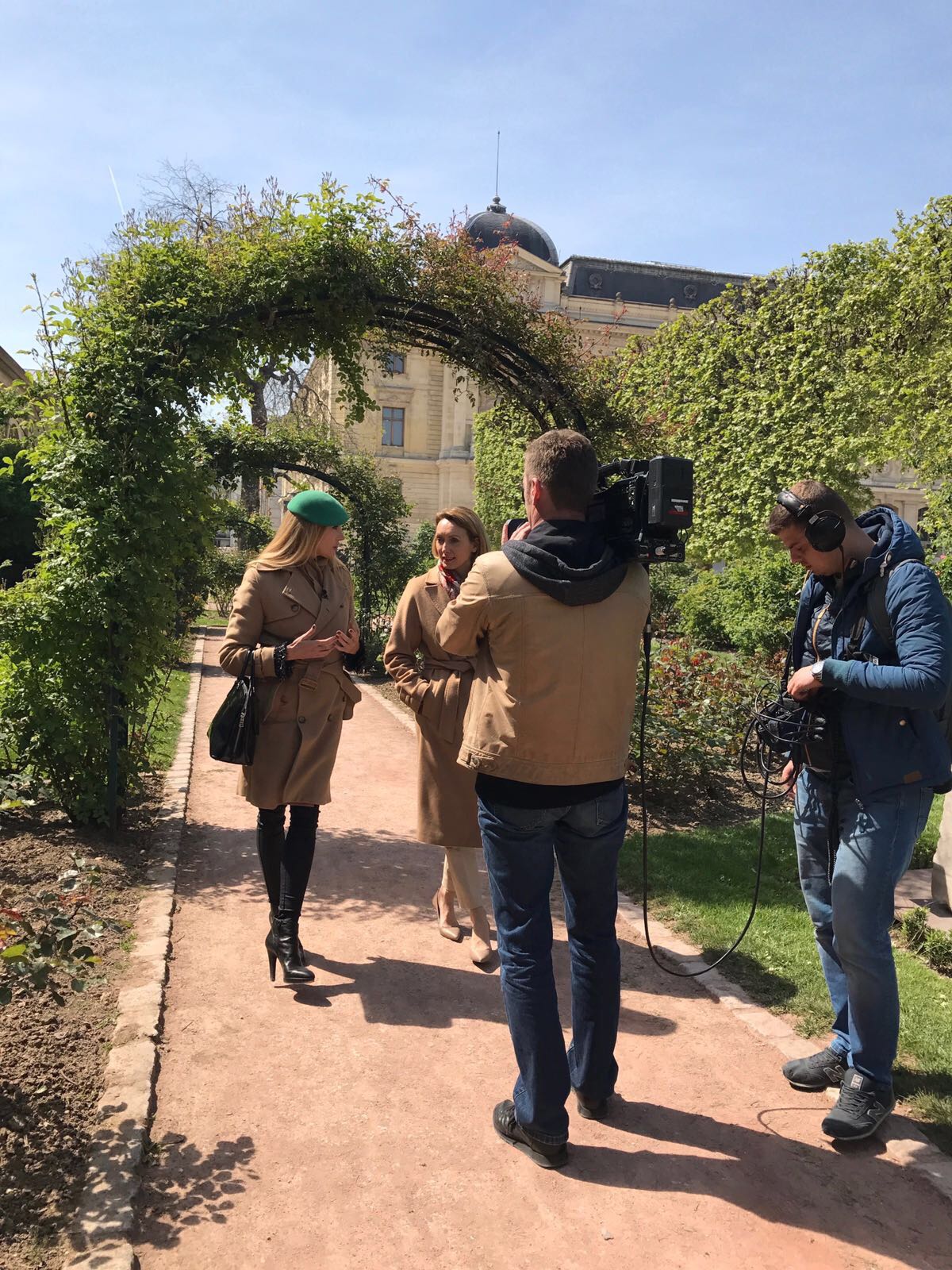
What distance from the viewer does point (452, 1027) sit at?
3.49 meters

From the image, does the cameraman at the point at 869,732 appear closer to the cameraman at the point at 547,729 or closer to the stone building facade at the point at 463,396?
the cameraman at the point at 547,729

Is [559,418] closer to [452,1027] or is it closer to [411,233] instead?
[411,233]

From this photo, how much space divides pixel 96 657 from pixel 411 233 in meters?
3.38

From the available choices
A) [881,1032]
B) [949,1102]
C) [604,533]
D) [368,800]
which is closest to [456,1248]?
[881,1032]

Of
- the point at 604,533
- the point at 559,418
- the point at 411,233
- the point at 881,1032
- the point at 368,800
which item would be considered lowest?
the point at 368,800

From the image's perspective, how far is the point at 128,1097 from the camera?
2896 millimetres

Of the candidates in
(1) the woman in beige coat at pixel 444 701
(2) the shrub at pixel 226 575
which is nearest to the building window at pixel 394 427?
(2) the shrub at pixel 226 575

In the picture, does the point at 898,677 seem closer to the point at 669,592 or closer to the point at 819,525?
the point at 819,525

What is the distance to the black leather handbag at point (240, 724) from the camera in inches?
145

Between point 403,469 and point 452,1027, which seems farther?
point 403,469

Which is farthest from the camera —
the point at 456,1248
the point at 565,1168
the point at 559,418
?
the point at 559,418

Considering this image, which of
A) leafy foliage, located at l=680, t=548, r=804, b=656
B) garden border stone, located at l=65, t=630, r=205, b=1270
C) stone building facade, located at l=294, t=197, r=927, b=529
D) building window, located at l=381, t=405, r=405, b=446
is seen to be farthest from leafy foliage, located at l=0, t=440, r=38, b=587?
building window, located at l=381, t=405, r=405, b=446

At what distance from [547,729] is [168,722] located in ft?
24.6

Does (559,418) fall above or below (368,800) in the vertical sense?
above
